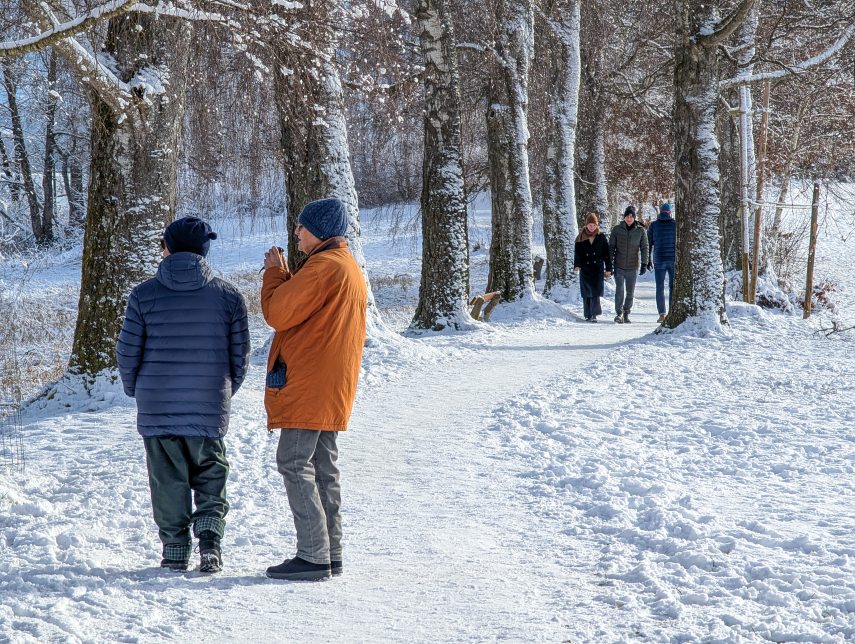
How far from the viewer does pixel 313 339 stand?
4.05 metres

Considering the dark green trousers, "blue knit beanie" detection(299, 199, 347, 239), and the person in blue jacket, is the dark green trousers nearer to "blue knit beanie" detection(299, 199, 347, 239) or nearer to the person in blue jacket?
"blue knit beanie" detection(299, 199, 347, 239)

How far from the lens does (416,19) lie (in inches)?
488

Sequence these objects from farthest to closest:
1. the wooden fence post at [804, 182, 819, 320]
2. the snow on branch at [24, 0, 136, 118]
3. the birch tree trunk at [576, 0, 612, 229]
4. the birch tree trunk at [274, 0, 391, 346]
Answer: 1. the birch tree trunk at [576, 0, 612, 229]
2. the wooden fence post at [804, 182, 819, 320]
3. the birch tree trunk at [274, 0, 391, 346]
4. the snow on branch at [24, 0, 136, 118]

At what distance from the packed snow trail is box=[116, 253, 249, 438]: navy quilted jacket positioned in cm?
74

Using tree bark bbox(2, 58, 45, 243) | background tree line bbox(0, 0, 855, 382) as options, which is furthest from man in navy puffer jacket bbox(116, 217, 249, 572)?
tree bark bbox(2, 58, 45, 243)

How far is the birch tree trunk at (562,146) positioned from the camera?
18344mm

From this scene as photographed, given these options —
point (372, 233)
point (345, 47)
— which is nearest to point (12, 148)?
point (345, 47)

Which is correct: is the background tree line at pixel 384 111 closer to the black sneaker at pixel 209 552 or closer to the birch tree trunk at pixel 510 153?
the birch tree trunk at pixel 510 153

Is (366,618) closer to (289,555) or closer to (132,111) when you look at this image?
(289,555)

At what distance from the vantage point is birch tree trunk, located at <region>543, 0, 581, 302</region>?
60.2 feet

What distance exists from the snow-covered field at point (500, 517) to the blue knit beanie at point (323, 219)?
1631 mm

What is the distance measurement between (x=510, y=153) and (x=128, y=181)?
892 centimetres

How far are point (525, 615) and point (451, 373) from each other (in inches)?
250

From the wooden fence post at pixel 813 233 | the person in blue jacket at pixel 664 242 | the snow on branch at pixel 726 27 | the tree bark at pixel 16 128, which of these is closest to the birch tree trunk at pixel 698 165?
the snow on branch at pixel 726 27
